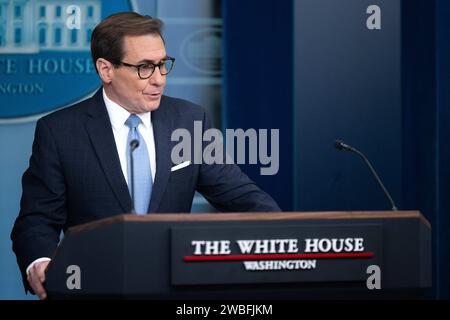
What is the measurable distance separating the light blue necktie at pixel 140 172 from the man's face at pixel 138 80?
0.24 feet

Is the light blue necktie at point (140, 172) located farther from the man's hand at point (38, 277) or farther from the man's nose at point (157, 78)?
the man's hand at point (38, 277)

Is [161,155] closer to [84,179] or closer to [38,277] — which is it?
[84,179]

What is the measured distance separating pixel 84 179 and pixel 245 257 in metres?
0.90

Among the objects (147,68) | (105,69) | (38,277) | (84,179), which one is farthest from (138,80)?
(38,277)

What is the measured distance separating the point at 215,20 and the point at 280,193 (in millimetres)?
922

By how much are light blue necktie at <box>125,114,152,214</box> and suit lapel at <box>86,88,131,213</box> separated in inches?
1.4

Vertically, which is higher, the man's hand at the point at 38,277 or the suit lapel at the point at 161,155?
the suit lapel at the point at 161,155

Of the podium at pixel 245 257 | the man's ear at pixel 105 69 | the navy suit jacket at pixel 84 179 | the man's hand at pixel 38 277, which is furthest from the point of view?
the man's ear at pixel 105 69

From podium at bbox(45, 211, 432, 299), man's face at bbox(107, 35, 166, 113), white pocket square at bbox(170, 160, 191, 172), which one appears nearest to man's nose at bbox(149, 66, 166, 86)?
man's face at bbox(107, 35, 166, 113)

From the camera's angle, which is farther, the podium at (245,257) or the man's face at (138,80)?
the man's face at (138,80)

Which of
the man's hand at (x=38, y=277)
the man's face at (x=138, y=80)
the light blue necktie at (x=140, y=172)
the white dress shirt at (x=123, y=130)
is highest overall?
the man's face at (x=138, y=80)

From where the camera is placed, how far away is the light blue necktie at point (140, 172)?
3326 mm

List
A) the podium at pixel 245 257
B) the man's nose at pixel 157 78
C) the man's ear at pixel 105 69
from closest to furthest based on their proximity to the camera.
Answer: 1. the podium at pixel 245 257
2. the man's nose at pixel 157 78
3. the man's ear at pixel 105 69

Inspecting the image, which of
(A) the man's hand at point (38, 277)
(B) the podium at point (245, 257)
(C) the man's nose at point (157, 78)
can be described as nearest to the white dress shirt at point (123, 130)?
(C) the man's nose at point (157, 78)
